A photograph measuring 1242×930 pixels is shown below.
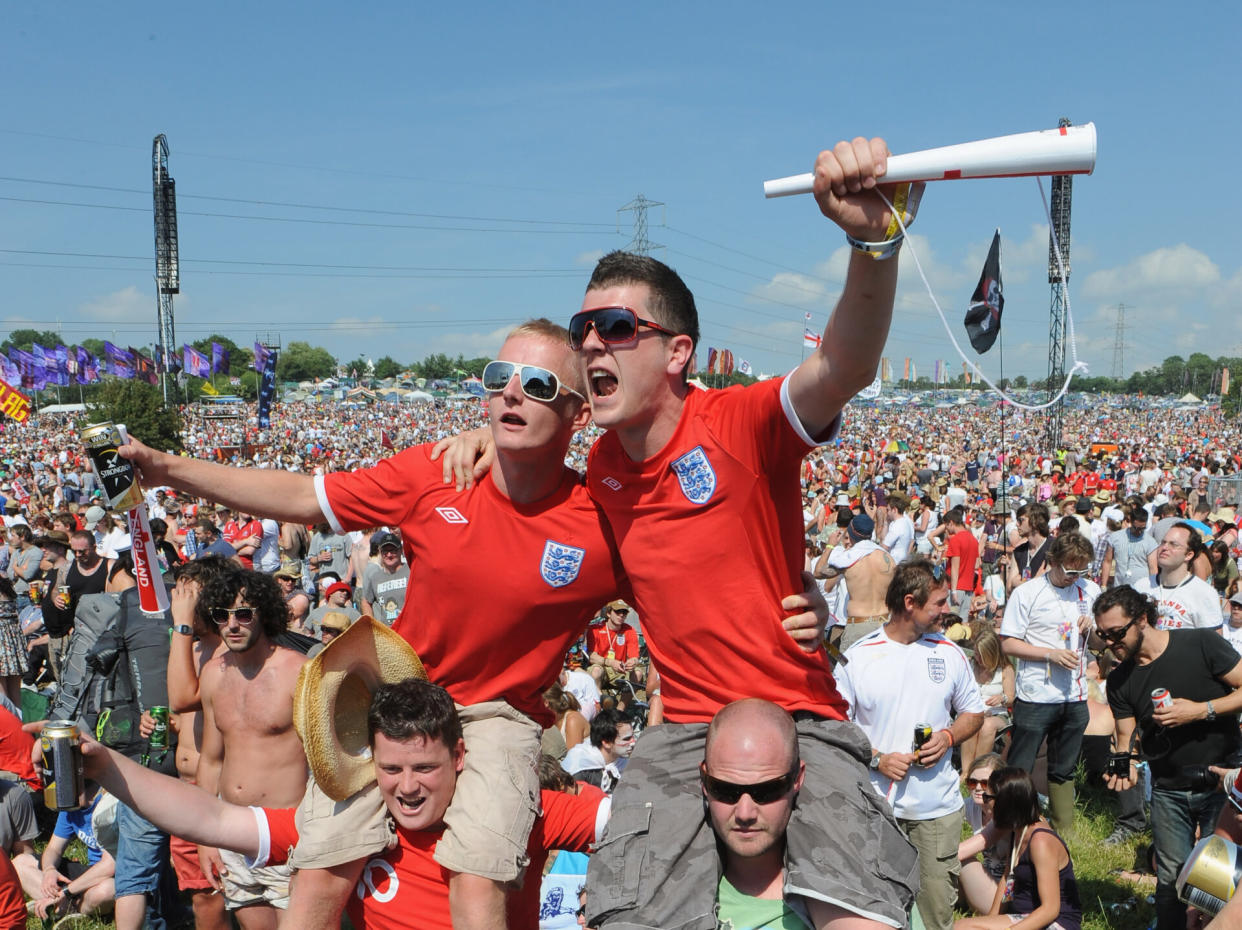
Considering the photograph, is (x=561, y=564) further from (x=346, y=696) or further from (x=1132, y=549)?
(x=1132, y=549)

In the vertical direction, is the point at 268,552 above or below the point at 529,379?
below

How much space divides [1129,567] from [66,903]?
37.3 feet

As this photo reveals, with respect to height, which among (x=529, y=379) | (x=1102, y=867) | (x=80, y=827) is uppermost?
(x=529, y=379)

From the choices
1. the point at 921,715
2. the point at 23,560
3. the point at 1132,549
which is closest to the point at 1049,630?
the point at 921,715

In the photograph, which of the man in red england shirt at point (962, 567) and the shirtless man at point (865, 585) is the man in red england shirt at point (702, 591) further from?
the man in red england shirt at point (962, 567)

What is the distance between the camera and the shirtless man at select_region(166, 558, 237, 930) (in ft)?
18.2

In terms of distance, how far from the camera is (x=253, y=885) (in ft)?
15.4

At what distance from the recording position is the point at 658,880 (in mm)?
2855

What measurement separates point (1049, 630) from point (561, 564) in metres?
5.87

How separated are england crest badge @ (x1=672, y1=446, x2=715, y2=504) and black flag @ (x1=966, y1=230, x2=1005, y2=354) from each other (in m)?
2.56

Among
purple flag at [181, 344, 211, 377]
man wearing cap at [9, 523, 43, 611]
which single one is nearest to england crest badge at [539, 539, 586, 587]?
man wearing cap at [9, 523, 43, 611]

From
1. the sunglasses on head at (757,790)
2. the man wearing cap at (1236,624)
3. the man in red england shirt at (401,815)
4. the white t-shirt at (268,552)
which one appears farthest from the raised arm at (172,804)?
the white t-shirt at (268,552)

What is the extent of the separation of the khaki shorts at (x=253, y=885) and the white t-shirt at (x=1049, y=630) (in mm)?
5675

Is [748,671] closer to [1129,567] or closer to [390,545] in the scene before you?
[390,545]
